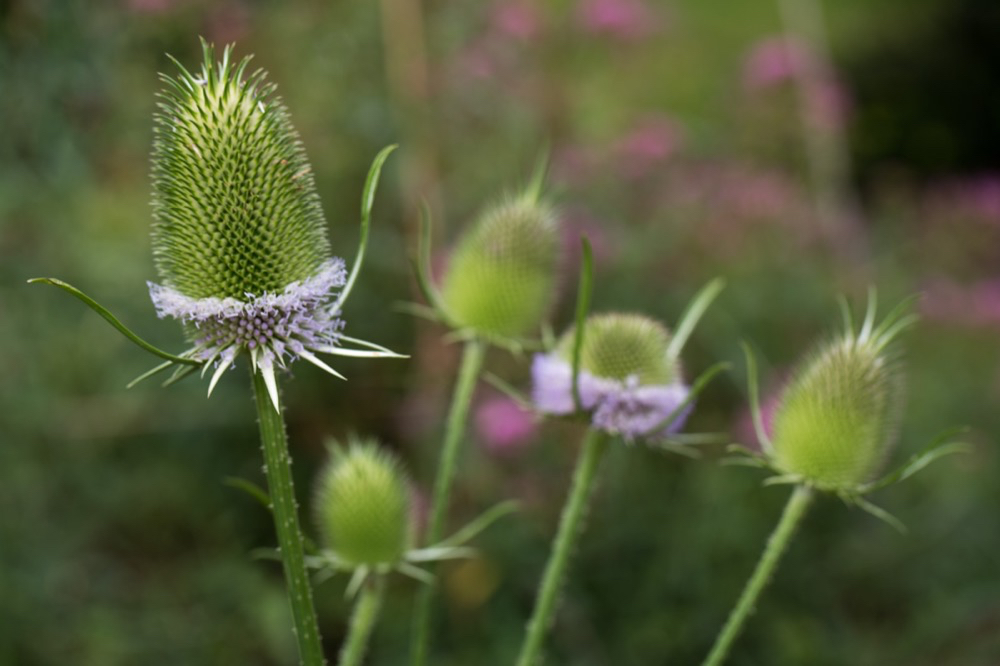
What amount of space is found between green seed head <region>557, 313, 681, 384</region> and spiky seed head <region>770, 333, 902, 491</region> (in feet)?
0.65

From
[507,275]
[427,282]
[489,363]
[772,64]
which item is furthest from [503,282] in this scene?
[772,64]

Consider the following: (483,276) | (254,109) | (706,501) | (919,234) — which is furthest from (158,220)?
(919,234)

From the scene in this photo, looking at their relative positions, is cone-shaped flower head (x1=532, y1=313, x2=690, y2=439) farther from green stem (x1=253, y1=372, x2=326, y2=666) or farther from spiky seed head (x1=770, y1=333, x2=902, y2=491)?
green stem (x1=253, y1=372, x2=326, y2=666)

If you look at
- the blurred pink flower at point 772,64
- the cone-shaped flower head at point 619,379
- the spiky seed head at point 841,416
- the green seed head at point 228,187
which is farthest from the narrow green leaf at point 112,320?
the blurred pink flower at point 772,64

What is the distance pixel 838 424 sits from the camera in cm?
152

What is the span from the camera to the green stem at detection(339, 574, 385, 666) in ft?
4.75

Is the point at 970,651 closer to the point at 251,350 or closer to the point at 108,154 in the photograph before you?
the point at 251,350

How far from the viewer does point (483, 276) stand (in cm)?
183

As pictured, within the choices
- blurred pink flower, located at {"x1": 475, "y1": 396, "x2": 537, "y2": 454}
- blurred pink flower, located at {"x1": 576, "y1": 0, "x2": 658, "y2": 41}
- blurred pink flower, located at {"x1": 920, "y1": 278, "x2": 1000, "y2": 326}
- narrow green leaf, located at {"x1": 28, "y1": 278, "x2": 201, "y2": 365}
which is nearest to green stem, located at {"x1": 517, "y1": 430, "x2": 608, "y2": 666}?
narrow green leaf, located at {"x1": 28, "y1": 278, "x2": 201, "y2": 365}

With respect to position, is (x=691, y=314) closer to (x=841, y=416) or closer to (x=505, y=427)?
(x=841, y=416)

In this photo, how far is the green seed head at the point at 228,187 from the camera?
1170 mm

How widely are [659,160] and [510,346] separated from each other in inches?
111

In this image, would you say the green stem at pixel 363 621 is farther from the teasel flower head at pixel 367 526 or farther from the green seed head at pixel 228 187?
the green seed head at pixel 228 187

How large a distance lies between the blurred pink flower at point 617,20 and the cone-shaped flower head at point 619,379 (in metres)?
3.14
